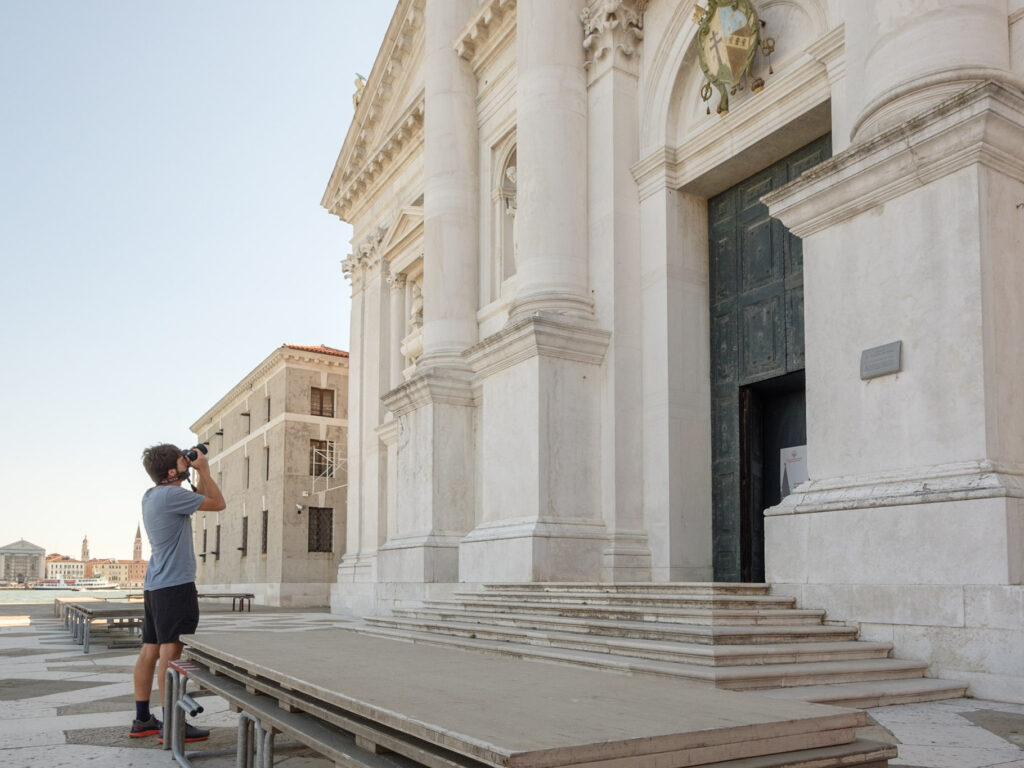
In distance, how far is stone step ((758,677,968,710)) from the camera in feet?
17.5

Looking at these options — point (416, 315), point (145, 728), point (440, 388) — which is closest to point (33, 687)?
point (145, 728)

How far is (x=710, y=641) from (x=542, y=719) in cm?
420

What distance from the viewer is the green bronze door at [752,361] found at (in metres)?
11.0

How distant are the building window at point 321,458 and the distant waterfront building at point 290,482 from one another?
1.4 inches

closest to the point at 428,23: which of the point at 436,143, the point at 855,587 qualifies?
the point at 436,143

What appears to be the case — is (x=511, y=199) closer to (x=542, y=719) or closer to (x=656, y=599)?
(x=656, y=599)

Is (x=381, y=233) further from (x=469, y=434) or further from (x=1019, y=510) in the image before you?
(x=1019, y=510)

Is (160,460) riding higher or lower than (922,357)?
lower

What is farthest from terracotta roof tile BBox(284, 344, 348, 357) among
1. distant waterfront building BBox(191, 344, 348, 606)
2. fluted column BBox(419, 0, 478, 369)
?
fluted column BBox(419, 0, 478, 369)

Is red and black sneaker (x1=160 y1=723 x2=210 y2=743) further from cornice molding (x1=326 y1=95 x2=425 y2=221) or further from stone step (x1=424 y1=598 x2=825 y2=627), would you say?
cornice molding (x1=326 y1=95 x2=425 y2=221)

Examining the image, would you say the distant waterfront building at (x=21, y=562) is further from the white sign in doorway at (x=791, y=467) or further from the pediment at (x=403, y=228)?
the white sign in doorway at (x=791, y=467)

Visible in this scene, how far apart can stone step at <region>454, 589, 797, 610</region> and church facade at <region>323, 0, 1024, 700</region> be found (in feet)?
0.83

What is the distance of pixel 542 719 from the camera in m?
2.29

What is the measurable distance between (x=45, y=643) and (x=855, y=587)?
1078cm
